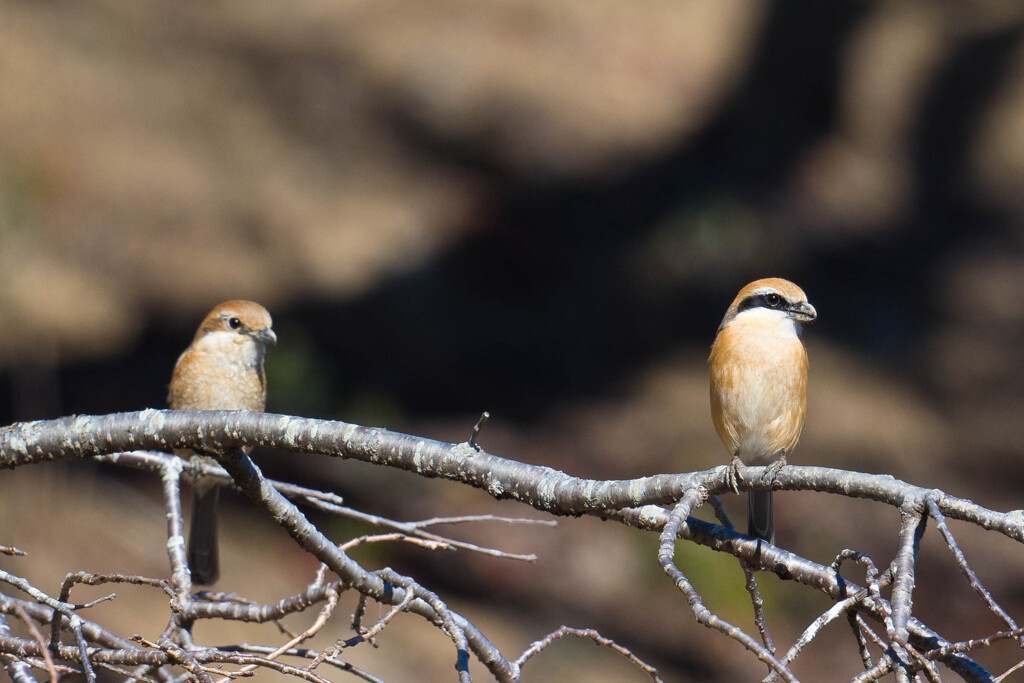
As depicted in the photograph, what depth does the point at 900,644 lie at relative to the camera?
1457 mm

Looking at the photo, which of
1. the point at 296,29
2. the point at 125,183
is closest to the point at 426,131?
the point at 296,29

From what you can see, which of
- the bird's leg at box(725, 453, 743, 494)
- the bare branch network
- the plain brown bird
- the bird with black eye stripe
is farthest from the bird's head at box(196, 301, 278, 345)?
the bird's leg at box(725, 453, 743, 494)

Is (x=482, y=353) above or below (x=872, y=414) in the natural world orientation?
above

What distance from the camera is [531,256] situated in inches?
408

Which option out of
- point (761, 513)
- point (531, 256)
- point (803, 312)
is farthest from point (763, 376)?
point (531, 256)

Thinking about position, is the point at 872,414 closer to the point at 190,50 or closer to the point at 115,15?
the point at 190,50

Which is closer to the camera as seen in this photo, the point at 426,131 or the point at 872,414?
the point at 872,414

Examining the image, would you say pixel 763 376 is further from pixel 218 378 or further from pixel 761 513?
pixel 218 378

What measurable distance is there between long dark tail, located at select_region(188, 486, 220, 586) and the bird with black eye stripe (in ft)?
7.97

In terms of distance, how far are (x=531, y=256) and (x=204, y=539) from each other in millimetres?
6658

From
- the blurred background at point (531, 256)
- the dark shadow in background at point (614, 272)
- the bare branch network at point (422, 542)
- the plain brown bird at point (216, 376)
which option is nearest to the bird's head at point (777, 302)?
the bare branch network at point (422, 542)

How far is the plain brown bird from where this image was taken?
4.23 metres

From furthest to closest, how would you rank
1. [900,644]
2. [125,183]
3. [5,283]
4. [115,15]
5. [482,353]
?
[115,15] < [482,353] < [125,183] < [5,283] < [900,644]

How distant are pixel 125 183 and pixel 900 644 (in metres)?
8.94
